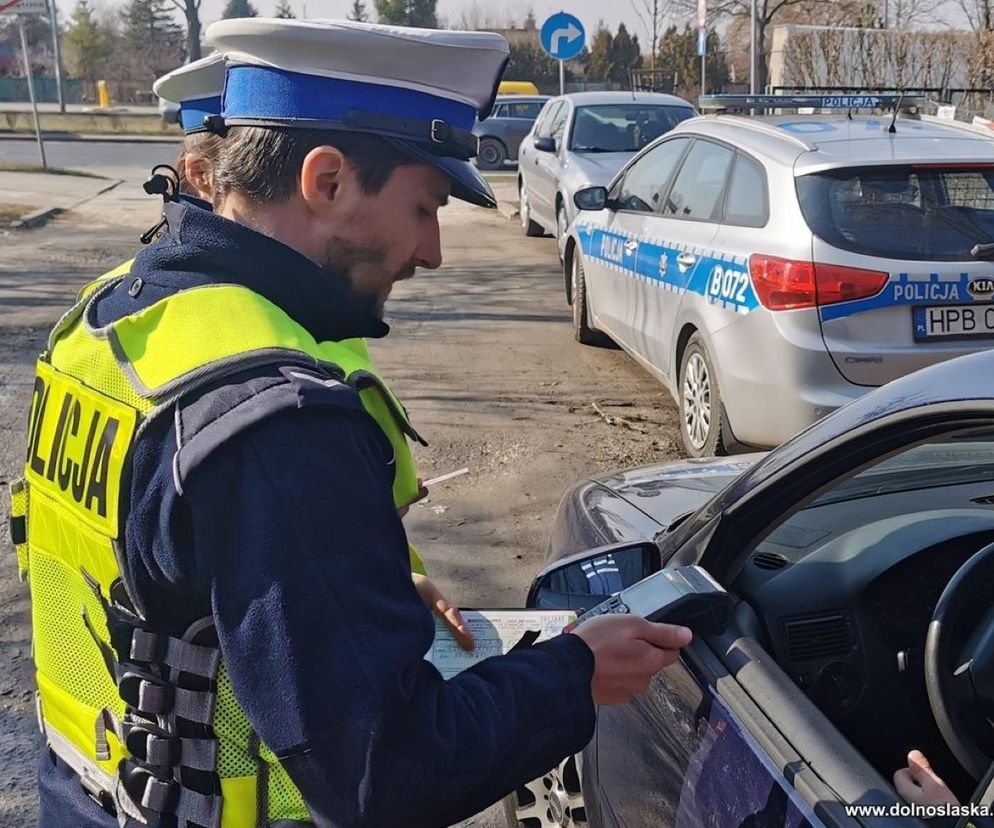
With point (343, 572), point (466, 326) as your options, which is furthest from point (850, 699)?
point (466, 326)

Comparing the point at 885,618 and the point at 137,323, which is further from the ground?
the point at 137,323

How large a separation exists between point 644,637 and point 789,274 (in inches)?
136

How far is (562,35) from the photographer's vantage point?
15.1m

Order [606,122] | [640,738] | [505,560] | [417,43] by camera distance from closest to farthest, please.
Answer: [417,43] < [640,738] < [505,560] < [606,122]

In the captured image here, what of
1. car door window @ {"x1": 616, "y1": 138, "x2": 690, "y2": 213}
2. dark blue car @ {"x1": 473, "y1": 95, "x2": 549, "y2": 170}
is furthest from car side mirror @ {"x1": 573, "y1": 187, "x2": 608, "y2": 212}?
dark blue car @ {"x1": 473, "y1": 95, "x2": 549, "y2": 170}

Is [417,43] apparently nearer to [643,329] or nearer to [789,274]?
[789,274]

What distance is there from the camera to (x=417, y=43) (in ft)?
4.70

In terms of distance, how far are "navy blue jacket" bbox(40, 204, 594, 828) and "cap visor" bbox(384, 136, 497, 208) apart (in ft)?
1.16

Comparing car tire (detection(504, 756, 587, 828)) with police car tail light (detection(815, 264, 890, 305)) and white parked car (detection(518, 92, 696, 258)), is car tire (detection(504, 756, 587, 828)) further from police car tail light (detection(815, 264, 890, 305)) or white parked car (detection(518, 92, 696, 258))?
white parked car (detection(518, 92, 696, 258))

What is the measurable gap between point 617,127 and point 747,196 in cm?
617

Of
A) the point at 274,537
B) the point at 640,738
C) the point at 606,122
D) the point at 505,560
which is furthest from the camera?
the point at 606,122

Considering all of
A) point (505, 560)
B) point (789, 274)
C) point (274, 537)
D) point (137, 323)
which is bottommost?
point (505, 560)

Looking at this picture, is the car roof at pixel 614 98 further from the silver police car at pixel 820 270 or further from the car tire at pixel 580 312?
the silver police car at pixel 820 270

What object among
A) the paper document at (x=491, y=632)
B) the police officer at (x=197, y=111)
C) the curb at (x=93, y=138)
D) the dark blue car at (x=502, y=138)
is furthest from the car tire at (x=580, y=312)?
the curb at (x=93, y=138)
